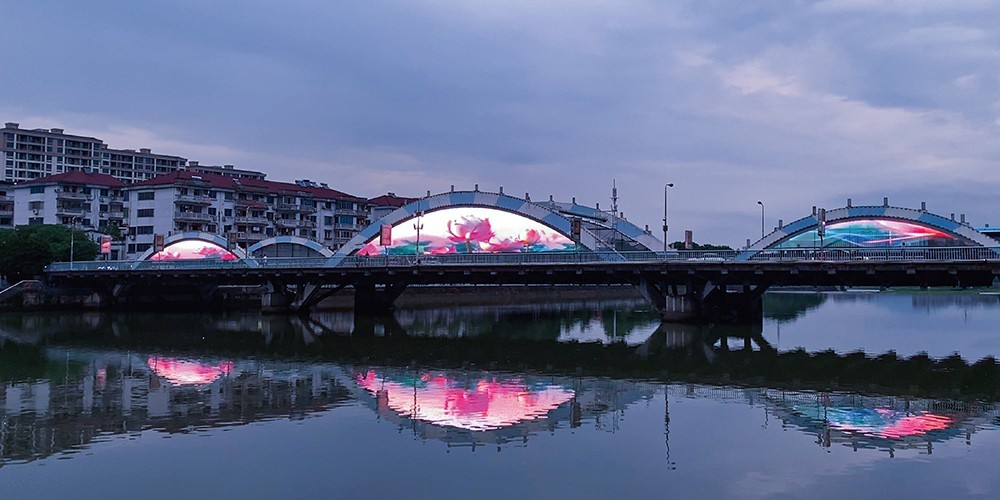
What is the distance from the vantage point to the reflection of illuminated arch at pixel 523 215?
75625 millimetres

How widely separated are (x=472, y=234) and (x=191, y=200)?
197 ft

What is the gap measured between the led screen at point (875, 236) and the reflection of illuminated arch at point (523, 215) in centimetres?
1264

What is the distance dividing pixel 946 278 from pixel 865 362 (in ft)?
61.5

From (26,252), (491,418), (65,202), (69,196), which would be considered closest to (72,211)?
(65,202)

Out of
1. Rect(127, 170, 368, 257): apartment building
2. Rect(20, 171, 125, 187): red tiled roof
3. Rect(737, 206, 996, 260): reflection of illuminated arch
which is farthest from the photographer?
Rect(20, 171, 125, 187): red tiled roof

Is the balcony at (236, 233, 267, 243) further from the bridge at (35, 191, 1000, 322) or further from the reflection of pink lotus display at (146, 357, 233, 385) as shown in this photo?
the reflection of pink lotus display at (146, 357, 233, 385)

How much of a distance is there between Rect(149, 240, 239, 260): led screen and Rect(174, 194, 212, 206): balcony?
2330 cm

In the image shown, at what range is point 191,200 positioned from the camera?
122750mm

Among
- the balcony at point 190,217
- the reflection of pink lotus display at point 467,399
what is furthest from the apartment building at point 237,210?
the reflection of pink lotus display at point 467,399

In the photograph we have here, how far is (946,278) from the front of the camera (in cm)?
5909

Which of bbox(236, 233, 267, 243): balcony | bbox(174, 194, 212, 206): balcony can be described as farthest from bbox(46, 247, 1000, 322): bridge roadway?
bbox(236, 233, 267, 243): balcony

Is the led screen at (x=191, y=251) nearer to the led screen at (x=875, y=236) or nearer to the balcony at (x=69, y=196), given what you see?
the balcony at (x=69, y=196)

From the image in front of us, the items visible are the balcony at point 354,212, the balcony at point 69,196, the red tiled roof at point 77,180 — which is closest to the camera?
the balcony at point 69,196

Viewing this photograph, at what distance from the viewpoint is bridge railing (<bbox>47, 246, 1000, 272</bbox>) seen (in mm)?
55231
